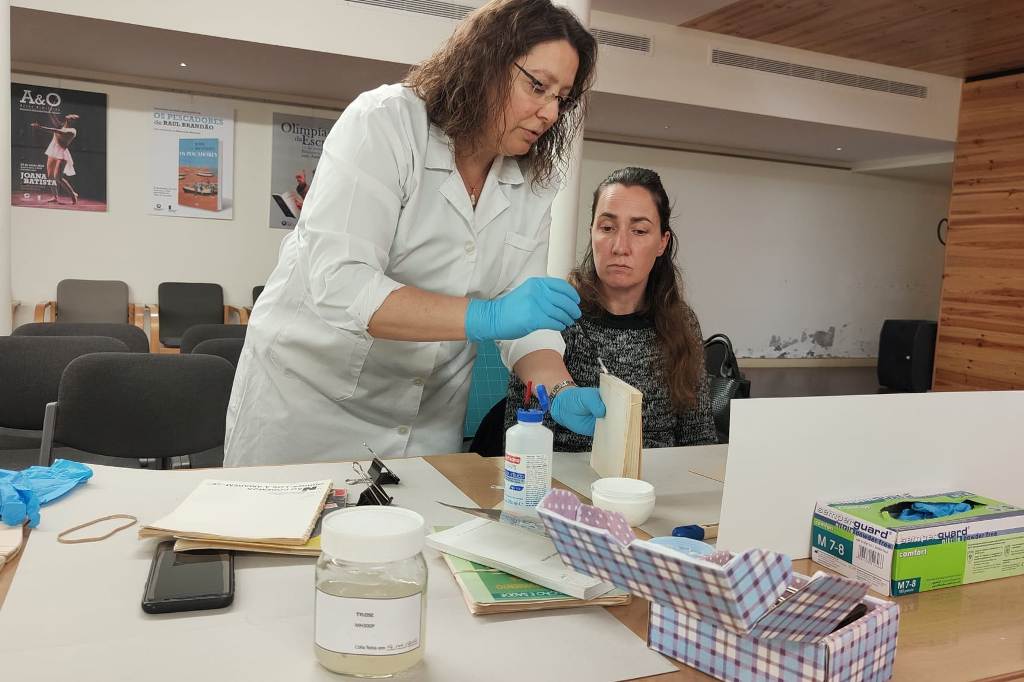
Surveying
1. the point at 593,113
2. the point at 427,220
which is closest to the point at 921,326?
the point at 593,113

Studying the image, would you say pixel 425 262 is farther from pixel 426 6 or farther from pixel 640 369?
pixel 426 6

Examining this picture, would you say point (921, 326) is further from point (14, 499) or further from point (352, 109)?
point (14, 499)

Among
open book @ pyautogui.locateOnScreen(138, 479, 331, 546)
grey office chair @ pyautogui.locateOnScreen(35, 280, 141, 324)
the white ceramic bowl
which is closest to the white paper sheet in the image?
the white ceramic bowl

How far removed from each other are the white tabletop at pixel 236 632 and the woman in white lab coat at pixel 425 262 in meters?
0.53

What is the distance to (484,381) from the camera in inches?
96.3

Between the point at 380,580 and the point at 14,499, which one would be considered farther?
the point at 14,499

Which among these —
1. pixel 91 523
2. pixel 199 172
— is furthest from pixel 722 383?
pixel 199 172

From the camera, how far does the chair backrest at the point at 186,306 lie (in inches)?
220

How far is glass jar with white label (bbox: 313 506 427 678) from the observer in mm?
649

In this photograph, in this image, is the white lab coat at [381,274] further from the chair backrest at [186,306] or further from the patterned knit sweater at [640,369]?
the chair backrest at [186,306]

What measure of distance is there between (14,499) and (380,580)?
0.59m

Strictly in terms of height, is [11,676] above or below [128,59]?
below

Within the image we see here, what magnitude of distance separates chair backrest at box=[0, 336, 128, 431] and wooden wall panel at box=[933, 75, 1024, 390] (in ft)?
18.4

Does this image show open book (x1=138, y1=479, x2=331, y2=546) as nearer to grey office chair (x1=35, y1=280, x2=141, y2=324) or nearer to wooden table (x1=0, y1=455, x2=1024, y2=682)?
wooden table (x1=0, y1=455, x2=1024, y2=682)
